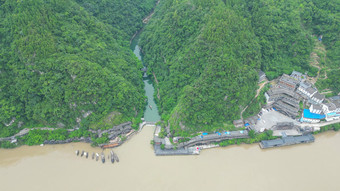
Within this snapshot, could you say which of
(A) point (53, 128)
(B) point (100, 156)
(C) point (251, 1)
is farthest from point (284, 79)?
(A) point (53, 128)

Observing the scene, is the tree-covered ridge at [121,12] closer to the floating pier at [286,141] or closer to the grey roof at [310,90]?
the floating pier at [286,141]

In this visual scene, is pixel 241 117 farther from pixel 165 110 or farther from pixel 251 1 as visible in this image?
pixel 251 1

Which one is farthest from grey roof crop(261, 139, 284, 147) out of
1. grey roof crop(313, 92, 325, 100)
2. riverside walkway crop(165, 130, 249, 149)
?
grey roof crop(313, 92, 325, 100)

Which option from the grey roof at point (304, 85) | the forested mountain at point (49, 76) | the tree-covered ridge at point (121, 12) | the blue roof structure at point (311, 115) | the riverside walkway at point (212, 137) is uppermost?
the tree-covered ridge at point (121, 12)

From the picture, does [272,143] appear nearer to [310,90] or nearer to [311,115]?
[311,115]

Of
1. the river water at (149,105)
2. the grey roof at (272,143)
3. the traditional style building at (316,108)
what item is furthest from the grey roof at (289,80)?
the river water at (149,105)

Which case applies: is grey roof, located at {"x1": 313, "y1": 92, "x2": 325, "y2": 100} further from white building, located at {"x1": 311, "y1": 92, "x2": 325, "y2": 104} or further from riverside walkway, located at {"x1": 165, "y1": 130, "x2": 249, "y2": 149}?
riverside walkway, located at {"x1": 165, "y1": 130, "x2": 249, "y2": 149}
